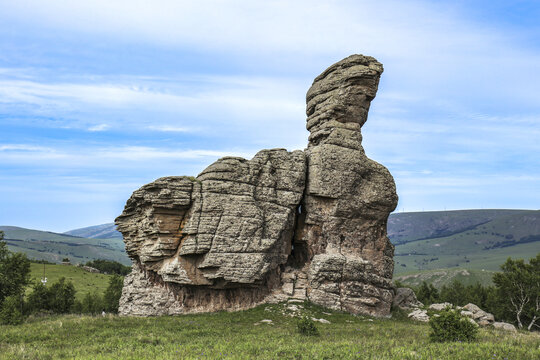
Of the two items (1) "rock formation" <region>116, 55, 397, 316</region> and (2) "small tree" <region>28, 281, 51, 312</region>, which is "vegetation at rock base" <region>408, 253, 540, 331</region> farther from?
(2) "small tree" <region>28, 281, 51, 312</region>

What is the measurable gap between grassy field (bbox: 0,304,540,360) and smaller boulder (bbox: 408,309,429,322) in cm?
476

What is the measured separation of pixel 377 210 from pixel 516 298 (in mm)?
33471

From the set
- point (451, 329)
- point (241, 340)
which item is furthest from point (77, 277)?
point (451, 329)

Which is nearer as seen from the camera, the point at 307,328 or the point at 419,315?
the point at 307,328

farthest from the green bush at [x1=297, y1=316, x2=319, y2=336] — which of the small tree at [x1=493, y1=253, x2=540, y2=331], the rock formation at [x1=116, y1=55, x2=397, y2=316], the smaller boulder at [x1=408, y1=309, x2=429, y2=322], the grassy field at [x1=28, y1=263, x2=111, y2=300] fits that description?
the grassy field at [x1=28, y1=263, x2=111, y2=300]

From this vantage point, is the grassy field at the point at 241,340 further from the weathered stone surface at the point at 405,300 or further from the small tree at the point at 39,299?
the small tree at the point at 39,299

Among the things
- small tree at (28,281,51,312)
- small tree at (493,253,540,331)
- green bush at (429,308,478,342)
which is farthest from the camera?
small tree at (493,253,540,331)

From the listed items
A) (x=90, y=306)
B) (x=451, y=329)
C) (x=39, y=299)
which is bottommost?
(x=90, y=306)

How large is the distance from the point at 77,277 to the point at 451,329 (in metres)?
95.4

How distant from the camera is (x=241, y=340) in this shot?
2586 centimetres

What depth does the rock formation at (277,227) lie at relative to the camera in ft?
121

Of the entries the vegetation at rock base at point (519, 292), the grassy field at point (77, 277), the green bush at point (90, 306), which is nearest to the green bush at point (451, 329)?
the vegetation at rock base at point (519, 292)

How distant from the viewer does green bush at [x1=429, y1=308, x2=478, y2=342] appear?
932 inches

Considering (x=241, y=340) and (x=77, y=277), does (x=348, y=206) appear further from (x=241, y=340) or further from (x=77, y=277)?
(x=77, y=277)
